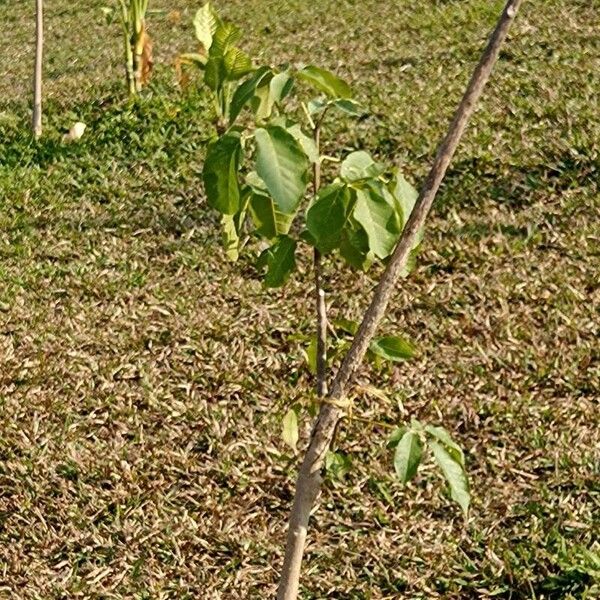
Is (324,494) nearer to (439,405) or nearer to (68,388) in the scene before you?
(439,405)

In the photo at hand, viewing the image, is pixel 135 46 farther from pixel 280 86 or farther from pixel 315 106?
pixel 280 86

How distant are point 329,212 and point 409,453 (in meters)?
0.46

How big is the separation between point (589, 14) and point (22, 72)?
4.63 metres

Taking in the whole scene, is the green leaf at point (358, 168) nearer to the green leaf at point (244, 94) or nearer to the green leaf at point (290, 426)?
the green leaf at point (244, 94)

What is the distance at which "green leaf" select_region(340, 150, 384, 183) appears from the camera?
1637 mm

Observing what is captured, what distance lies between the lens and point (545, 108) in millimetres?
5637

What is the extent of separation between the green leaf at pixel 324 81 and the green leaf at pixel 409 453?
1.99 feet

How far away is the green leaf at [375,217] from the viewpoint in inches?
63.6

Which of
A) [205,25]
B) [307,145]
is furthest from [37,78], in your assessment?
[307,145]

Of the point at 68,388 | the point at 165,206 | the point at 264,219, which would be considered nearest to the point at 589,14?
the point at 165,206

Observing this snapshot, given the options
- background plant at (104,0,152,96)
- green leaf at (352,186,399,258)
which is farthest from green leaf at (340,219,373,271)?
background plant at (104,0,152,96)

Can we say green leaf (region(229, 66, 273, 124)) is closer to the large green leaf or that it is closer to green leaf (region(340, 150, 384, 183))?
the large green leaf

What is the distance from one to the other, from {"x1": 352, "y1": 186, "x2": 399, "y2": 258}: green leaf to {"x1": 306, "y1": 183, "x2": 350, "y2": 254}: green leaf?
1.0 inches

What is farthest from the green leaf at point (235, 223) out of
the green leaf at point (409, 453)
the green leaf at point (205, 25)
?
the green leaf at point (205, 25)
